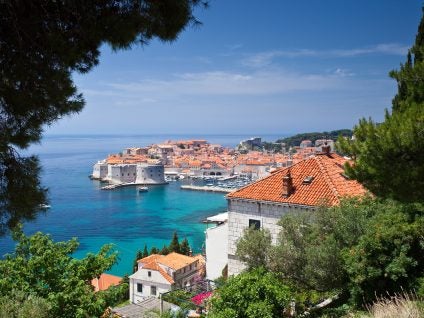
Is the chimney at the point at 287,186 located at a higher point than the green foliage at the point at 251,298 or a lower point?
higher

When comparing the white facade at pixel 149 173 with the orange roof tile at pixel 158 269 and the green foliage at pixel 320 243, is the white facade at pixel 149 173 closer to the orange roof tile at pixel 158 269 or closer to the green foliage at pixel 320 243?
the orange roof tile at pixel 158 269

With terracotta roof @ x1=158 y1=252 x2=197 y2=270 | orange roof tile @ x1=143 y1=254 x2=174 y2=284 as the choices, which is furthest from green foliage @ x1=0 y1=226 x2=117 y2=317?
terracotta roof @ x1=158 y1=252 x2=197 y2=270

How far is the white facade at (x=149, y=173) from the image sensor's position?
91500 mm

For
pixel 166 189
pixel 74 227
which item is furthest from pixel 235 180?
pixel 74 227

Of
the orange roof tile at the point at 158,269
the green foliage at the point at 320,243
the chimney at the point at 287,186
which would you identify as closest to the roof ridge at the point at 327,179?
the chimney at the point at 287,186

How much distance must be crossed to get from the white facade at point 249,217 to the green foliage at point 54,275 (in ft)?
20.6

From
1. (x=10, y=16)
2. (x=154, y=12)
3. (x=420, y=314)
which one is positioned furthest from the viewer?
Answer: (x=420, y=314)

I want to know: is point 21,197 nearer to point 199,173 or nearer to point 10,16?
point 10,16

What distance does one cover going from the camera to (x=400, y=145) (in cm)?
427

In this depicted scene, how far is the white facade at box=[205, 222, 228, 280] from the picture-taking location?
57.1 ft

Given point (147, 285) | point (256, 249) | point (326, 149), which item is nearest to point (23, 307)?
point (256, 249)

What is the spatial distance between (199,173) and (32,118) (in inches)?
3921

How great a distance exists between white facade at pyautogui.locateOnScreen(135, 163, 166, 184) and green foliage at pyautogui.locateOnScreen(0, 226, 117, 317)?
84.9 metres

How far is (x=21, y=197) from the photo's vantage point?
4.09 meters
